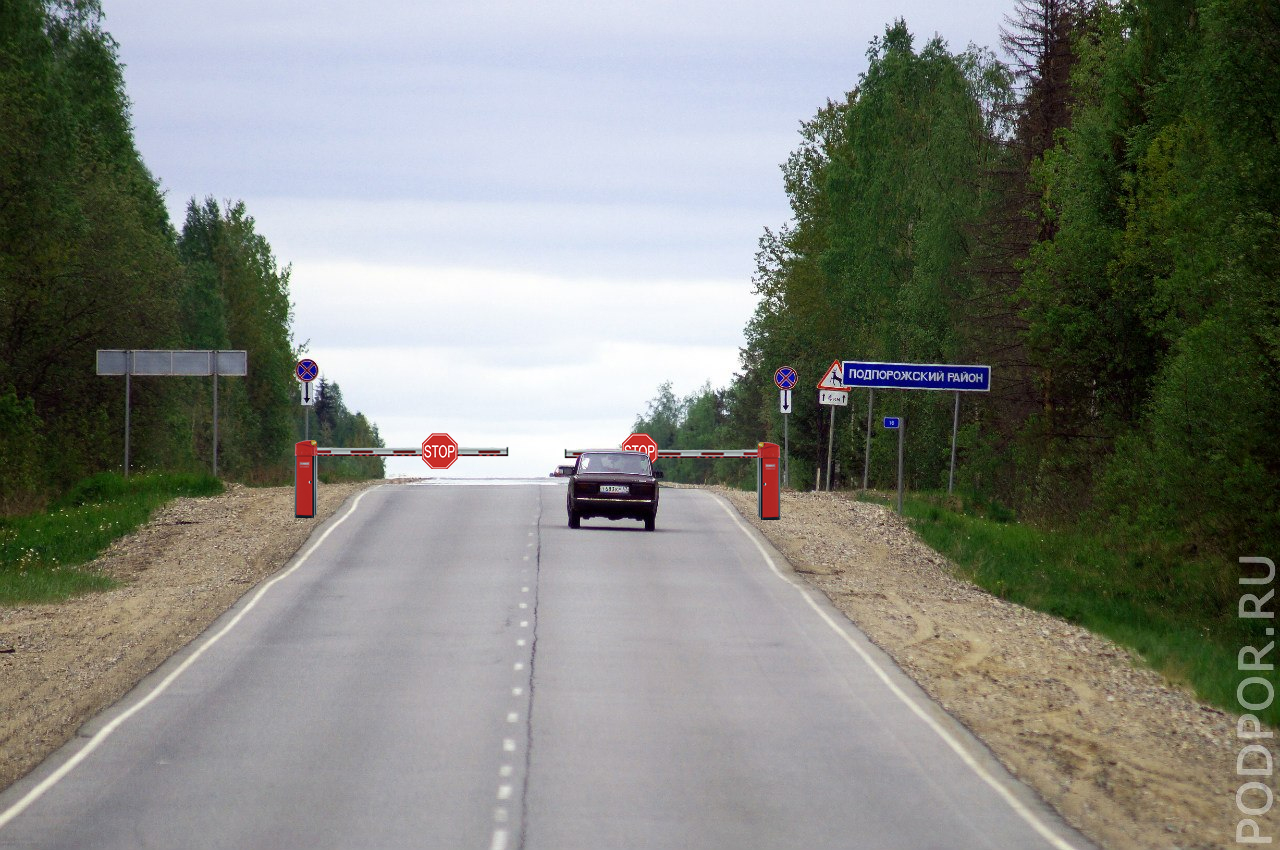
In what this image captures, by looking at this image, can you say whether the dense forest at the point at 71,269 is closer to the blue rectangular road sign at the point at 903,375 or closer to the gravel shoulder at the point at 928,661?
the gravel shoulder at the point at 928,661

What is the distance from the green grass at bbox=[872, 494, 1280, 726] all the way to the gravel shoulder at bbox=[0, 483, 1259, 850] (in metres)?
0.74

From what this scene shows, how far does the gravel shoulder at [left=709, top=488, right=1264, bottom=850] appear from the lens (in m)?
11.2

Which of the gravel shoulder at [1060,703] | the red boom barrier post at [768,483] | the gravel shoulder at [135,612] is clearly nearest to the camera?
the gravel shoulder at [1060,703]

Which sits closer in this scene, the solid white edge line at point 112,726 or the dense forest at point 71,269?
the solid white edge line at point 112,726

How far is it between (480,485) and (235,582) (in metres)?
19.3

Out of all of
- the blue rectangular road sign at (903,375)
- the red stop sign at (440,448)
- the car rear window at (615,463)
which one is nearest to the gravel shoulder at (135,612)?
the red stop sign at (440,448)

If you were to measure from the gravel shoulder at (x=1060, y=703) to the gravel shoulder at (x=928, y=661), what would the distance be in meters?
0.03

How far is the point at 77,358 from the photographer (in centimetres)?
4894

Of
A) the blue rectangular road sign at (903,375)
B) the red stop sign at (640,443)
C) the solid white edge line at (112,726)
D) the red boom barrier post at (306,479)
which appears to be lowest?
the solid white edge line at (112,726)

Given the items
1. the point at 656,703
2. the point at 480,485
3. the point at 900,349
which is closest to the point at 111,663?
the point at 656,703

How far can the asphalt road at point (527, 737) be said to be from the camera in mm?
10250

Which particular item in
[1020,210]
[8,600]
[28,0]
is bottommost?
[8,600]

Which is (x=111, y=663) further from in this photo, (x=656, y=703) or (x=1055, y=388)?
(x=1055, y=388)

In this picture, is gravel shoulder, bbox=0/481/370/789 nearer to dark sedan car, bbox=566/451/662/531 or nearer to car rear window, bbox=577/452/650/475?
dark sedan car, bbox=566/451/662/531
